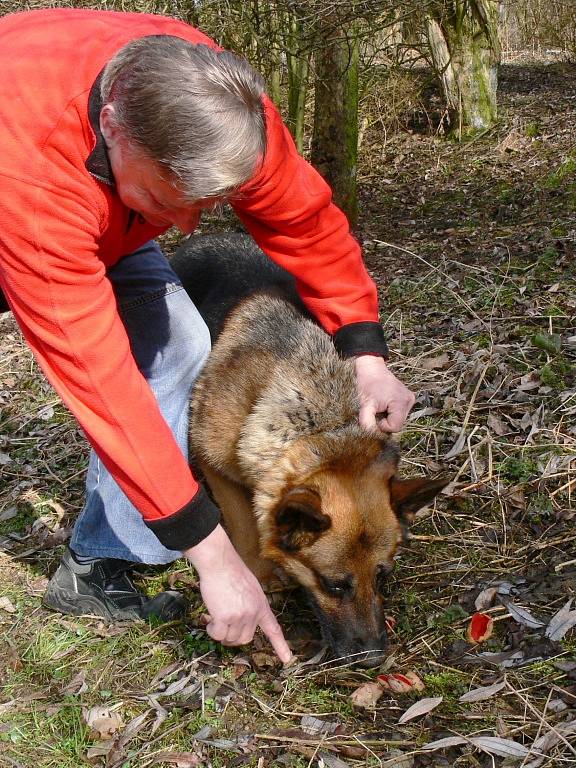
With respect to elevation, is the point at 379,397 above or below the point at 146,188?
below

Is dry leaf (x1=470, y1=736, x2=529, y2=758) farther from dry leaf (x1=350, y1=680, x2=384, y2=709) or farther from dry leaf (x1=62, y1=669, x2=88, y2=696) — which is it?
dry leaf (x1=62, y1=669, x2=88, y2=696)

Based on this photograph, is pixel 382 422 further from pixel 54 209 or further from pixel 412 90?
pixel 412 90

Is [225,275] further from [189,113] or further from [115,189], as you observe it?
[189,113]

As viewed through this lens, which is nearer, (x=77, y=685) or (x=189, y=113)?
(x=189, y=113)

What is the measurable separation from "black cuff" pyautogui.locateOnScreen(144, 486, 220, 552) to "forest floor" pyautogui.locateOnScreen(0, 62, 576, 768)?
1024mm

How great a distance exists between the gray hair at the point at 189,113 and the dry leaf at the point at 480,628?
2282 millimetres

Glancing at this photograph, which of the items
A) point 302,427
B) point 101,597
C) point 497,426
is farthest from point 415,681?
point 497,426

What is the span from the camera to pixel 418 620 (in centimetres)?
376

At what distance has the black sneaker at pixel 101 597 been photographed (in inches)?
161

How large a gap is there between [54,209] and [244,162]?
2.28 feet

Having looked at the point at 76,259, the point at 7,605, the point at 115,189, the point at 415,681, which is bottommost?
the point at 7,605

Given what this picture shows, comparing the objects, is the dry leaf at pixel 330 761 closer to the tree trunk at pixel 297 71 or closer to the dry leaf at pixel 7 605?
the dry leaf at pixel 7 605

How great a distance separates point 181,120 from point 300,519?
6.18ft

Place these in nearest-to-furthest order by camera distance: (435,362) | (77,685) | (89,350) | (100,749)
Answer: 1. (89,350)
2. (100,749)
3. (77,685)
4. (435,362)
